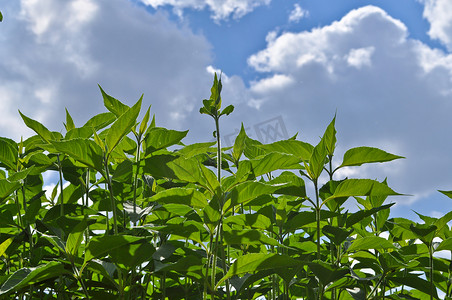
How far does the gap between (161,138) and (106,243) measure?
0.33 meters

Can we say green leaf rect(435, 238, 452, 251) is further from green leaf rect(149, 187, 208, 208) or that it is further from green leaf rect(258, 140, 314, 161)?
green leaf rect(149, 187, 208, 208)

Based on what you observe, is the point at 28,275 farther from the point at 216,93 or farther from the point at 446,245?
the point at 446,245

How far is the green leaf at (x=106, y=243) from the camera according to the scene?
0.89m

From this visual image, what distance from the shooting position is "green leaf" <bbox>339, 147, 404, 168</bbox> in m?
1.09

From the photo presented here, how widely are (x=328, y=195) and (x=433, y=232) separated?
371 millimetres

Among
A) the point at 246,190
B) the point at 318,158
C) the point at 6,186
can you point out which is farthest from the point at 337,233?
the point at 6,186

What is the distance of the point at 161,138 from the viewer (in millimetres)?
1142

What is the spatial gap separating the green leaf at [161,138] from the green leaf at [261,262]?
1.16 feet

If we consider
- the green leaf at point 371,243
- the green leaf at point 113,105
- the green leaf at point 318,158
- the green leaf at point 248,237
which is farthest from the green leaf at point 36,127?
the green leaf at point 371,243

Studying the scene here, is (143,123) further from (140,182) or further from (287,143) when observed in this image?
(287,143)

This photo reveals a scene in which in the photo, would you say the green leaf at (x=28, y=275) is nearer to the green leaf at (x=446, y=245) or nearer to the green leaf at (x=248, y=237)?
the green leaf at (x=248, y=237)

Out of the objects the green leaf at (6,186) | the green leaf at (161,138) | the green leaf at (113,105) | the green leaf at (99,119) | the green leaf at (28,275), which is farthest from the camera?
the green leaf at (99,119)

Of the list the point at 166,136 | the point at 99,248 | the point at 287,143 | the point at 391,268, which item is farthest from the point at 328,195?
the point at 99,248

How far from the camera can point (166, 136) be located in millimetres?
1135
